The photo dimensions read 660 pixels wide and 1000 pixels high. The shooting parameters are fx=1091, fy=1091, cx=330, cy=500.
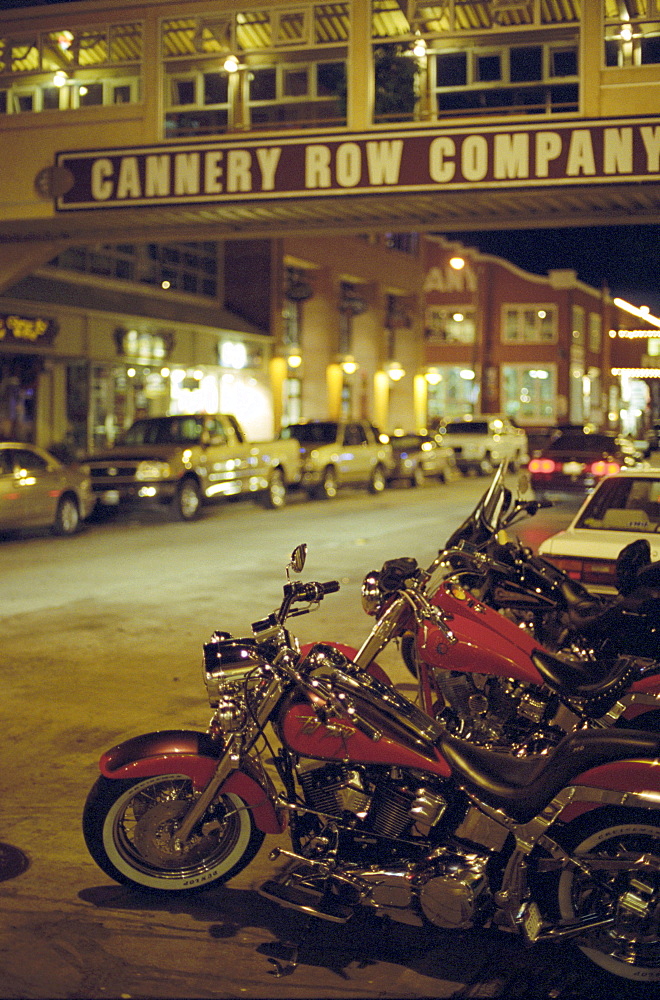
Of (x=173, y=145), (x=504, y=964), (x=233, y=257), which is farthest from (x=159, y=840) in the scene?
(x=233, y=257)

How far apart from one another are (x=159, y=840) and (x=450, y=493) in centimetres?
2498

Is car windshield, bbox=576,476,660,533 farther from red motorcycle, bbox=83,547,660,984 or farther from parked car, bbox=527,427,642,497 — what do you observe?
parked car, bbox=527,427,642,497

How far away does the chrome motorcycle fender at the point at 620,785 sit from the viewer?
3.72 m

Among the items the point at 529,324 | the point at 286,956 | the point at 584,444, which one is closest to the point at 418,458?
the point at 584,444

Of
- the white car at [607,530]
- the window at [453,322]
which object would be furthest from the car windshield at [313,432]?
the window at [453,322]

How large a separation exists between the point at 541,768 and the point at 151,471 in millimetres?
17653

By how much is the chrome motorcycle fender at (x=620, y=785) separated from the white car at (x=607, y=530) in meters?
4.61

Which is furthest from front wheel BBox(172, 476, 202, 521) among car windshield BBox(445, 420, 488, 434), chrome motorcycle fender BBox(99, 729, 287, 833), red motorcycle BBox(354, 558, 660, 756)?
car windshield BBox(445, 420, 488, 434)

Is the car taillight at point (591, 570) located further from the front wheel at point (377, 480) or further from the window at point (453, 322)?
the window at point (453, 322)

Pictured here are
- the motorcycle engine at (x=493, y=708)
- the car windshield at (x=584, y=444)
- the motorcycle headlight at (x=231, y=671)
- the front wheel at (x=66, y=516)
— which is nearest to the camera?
the motorcycle headlight at (x=231, y=671)

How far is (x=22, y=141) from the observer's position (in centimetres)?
1972

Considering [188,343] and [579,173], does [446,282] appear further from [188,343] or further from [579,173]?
[579,173]

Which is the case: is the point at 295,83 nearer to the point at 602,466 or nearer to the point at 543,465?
the point at 543,465

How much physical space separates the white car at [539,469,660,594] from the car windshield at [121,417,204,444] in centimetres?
1345
